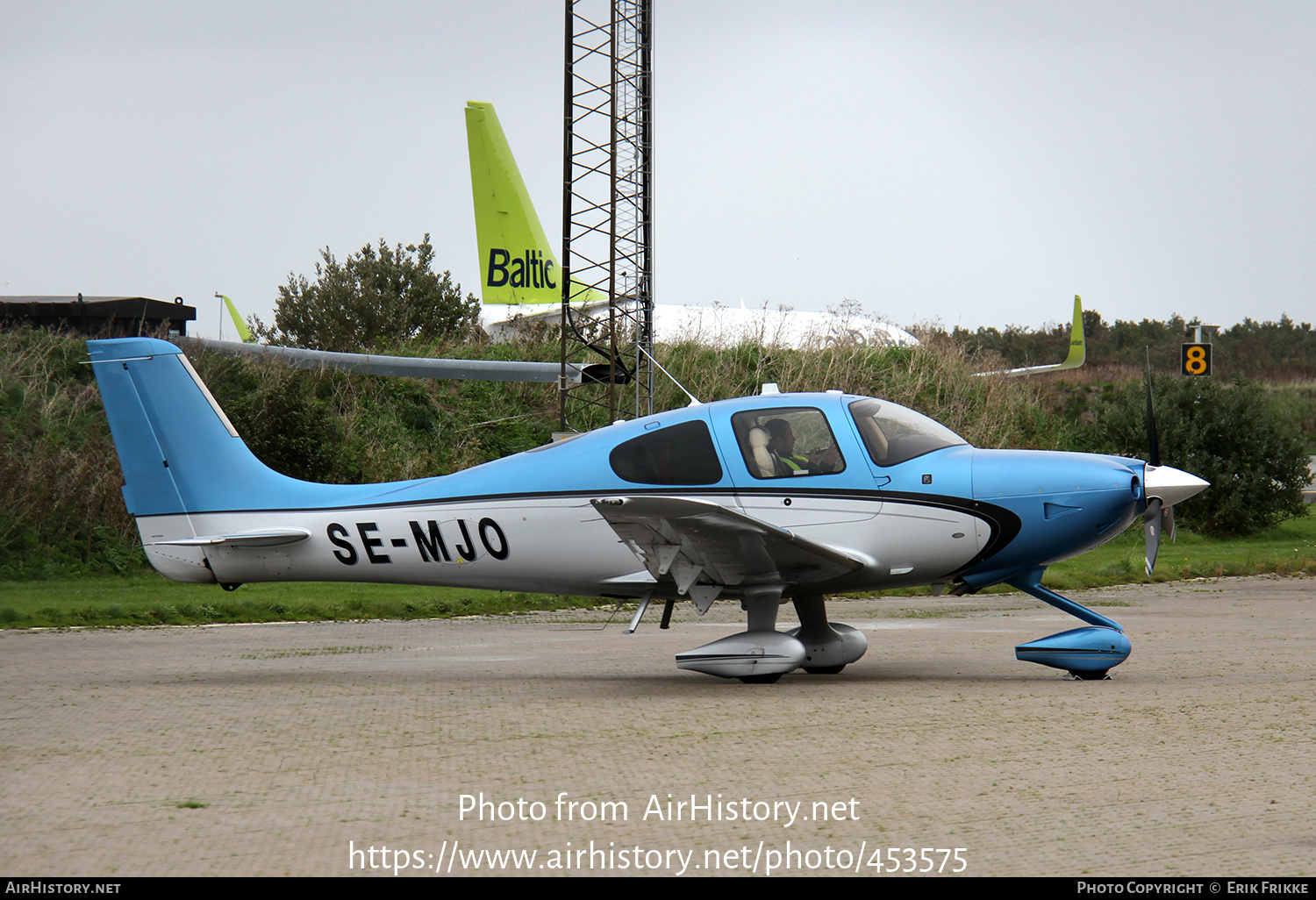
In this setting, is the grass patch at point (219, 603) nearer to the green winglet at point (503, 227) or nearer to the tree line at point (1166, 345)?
the green winglet at point (503, 227)

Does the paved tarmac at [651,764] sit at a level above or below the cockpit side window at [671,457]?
below

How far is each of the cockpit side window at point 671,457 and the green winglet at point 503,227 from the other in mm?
21748

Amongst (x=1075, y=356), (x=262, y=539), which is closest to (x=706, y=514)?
(x=262, y=539)

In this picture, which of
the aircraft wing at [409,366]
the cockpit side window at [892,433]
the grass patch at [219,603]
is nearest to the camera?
the cockpit side window at [892,433]

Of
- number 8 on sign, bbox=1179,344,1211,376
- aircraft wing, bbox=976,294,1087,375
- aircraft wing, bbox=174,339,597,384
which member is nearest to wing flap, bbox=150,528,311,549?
aircraft wing, bbox=174,339,597,384

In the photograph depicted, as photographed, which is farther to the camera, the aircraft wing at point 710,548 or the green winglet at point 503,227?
the green winglet at point 503,227

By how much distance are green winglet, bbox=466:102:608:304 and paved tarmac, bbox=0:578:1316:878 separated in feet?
71.9

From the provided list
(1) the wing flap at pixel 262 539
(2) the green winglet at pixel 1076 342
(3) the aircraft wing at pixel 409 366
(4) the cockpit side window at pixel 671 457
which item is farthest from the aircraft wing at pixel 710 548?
(2) the green winglet at pixel 1076 342

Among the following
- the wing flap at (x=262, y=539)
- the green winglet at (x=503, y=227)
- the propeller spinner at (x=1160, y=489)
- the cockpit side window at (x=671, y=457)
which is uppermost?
the green winglet at (x=503, y=227)

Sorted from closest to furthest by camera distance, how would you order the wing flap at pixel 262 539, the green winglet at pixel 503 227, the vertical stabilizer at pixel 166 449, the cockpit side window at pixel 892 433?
the cockpit side window at pixel 892 433 → the wing flap at pixel 262 539 → the vertical stabilizer at pixel 166 449 → the green winglet at pixel 503 227

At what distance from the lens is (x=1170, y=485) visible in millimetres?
8445

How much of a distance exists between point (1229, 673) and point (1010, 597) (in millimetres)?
8550

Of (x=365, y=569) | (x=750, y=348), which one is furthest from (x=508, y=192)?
(x=365, y=569)

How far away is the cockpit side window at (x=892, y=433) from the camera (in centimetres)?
895
